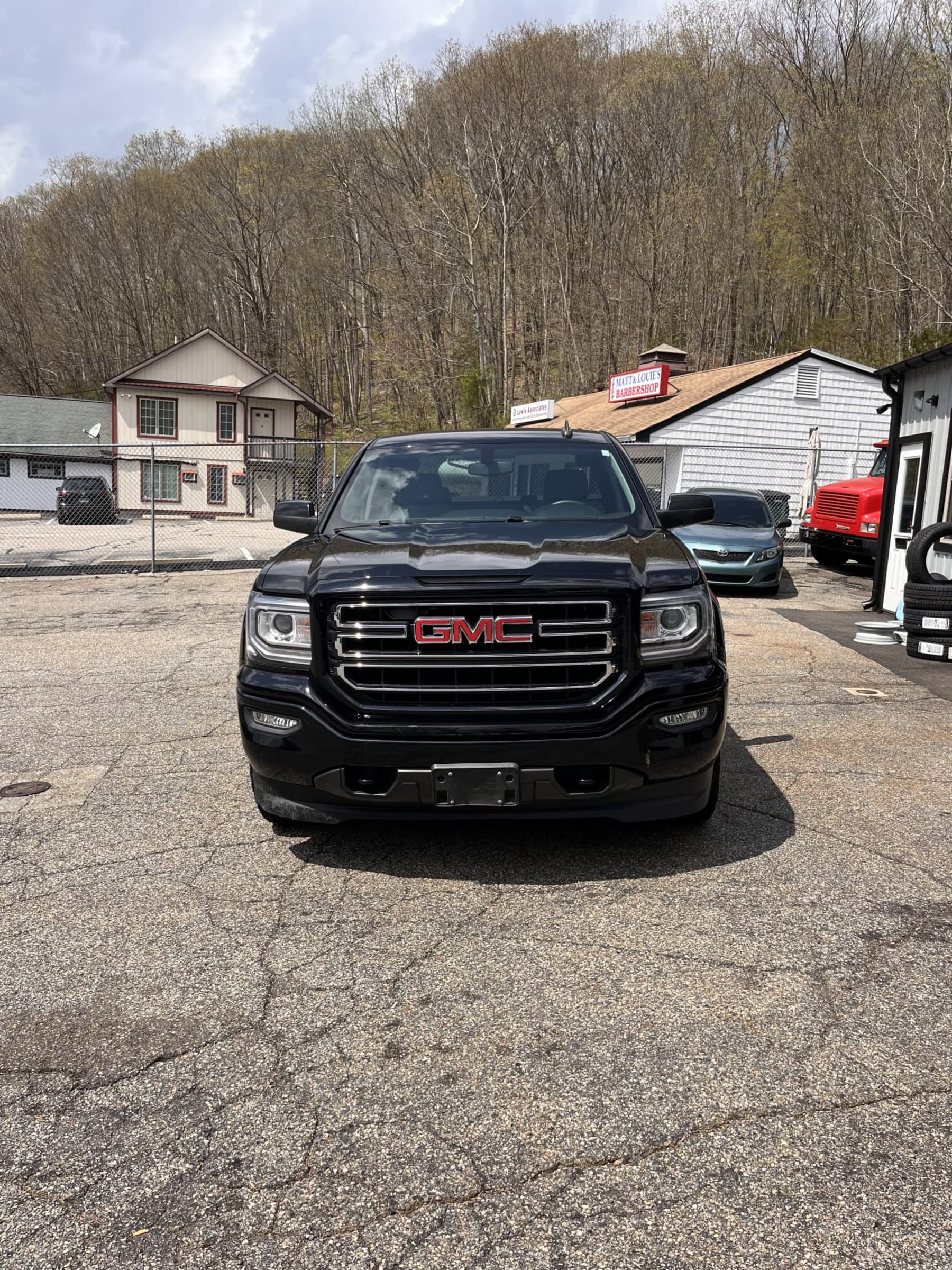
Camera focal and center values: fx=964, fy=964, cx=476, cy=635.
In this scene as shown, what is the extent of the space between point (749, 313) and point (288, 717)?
40.4 metres

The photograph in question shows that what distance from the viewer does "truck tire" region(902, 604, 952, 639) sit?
29.5 feet

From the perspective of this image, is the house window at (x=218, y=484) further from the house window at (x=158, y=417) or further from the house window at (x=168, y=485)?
the house window at (x=158, y=417)

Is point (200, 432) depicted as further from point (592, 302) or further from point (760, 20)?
point (760, 20)

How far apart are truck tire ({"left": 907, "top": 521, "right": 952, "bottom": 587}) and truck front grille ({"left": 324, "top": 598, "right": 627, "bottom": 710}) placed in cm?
A: 696

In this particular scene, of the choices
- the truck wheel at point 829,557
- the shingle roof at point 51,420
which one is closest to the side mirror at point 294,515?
the truck wheel at point 829,557

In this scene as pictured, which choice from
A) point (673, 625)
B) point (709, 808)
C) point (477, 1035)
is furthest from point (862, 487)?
point (477, 1035)

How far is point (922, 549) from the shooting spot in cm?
971

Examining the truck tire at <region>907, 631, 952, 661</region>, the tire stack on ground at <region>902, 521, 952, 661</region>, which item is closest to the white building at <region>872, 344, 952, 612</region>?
the tire stack on ground at <region>902, 521, 952, 661</region>

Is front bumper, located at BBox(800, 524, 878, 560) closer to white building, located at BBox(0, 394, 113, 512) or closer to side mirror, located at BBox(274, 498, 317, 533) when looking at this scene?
side mirror, located at BBox(274, 498, 317, 533)

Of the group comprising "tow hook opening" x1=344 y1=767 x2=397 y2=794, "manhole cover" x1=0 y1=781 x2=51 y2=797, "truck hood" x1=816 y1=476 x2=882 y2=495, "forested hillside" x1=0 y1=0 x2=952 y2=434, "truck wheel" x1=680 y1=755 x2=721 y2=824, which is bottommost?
"manhole cover" x1=0 y1=781 x2=51 y2=797

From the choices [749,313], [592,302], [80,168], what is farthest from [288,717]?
[80,168]

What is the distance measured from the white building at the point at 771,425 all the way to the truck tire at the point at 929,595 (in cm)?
1713

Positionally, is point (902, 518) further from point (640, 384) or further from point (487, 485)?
point (640, 384)

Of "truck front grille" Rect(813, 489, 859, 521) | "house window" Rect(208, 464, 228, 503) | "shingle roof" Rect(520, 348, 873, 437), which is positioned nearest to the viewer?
"truck front grille" Rect(813, 489, 859, 521)
